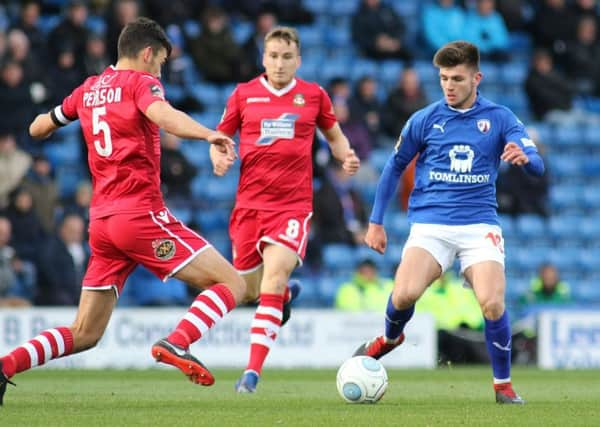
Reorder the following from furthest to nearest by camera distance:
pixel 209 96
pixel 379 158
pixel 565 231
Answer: pixel 565 231
pixel 379 158
pixel 209 96

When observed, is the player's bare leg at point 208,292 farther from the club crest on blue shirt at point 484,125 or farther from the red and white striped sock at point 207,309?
the club crest on blue shirt at point 484,125

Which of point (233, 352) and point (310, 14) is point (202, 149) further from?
point (233, 352)

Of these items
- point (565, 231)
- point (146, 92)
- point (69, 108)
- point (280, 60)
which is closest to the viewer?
point (146, 92)

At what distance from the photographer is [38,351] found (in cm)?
824

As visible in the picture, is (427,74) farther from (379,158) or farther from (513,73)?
(379,158)

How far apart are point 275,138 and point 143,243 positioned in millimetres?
2480

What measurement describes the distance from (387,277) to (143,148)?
1087cm

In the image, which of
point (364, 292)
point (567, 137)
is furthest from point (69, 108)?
point (567, 137)

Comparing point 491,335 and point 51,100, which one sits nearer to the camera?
point 491,335

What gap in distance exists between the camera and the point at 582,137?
21.4 m

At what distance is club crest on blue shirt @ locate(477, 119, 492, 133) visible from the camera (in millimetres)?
9156

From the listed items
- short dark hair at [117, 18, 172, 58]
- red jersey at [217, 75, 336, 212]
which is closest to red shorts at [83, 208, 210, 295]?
short dark hair at [117, 18, 172, 58]

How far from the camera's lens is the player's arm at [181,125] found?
755cm

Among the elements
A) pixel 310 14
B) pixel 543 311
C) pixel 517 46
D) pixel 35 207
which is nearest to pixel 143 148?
pixel 35 207
